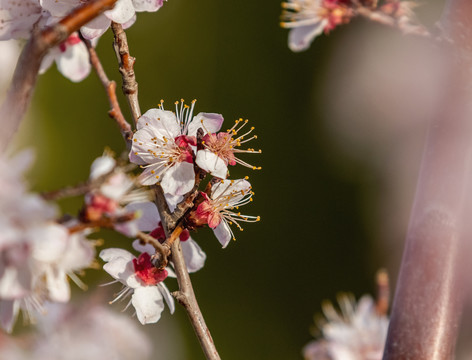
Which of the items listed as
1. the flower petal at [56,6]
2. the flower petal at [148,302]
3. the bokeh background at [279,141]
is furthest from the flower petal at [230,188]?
the bokeh background at [279,141]

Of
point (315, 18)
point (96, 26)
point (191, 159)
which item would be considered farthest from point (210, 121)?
point (315, 18)

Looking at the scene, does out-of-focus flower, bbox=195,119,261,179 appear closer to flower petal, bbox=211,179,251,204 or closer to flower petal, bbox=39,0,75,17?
flower petal, bbox=211,179,251,204

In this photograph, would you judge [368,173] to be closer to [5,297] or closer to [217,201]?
[217,201]

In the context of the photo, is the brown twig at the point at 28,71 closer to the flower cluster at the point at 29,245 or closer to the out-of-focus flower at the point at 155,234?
the flower cluster at the point at 29,245

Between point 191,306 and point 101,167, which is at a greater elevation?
point 101,167

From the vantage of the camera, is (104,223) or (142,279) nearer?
(104,223)

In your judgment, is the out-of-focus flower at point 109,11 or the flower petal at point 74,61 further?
the flower petal at point 74,61

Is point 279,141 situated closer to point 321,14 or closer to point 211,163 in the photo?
point 321,14

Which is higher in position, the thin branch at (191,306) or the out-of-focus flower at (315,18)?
the out-of-focus flower at (315,18)
